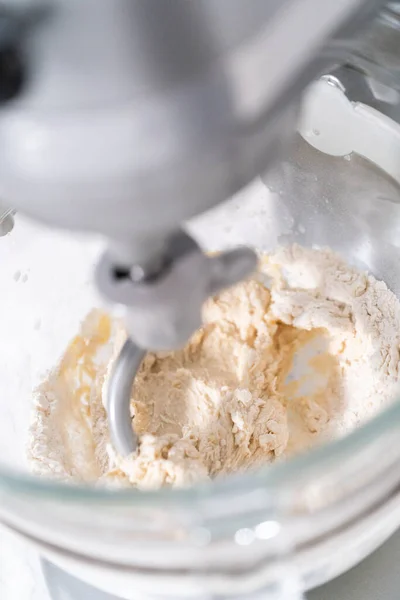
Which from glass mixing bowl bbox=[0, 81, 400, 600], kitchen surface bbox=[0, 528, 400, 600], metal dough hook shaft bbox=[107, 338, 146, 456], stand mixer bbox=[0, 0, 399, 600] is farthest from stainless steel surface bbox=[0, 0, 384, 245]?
kitchen surface bbox=[0, 528, 400, 600]

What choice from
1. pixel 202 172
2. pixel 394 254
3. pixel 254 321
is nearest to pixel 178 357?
pixel 254 321

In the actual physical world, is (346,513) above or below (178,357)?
above

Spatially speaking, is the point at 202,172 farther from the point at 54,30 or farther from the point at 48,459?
the point at 48,459

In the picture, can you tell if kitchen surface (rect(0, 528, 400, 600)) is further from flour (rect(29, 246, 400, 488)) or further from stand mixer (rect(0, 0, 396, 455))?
stand mixer (rect(0, 0, 396, 455))

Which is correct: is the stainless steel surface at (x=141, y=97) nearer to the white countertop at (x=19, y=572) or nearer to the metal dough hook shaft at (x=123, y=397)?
the metal dough hook shaft at (x=123, y=397)

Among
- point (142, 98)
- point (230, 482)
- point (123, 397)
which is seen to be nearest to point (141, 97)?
point (142, 98)

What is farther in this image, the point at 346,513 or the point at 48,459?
the point at 48,459

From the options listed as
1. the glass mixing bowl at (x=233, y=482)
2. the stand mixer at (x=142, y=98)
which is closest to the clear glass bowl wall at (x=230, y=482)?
the glass mixing bowl at (x=233, y=482)

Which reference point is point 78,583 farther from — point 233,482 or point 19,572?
point 233,482

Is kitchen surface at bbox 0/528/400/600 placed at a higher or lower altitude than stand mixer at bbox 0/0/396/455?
lower
